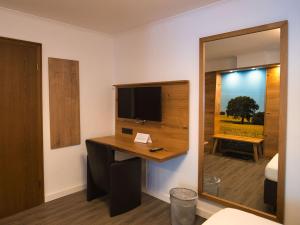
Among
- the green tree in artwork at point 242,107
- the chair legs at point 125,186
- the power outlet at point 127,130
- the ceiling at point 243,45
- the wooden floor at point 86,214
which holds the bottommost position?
the wooden floor at point 86,214

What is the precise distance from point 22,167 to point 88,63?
1635 millimetres

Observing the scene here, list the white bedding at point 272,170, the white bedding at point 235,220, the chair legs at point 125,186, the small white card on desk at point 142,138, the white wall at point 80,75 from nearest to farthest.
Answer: the white bedding at point 235,220 → the white bedding at point 272,170 → the chair legs at point 125,186 → the white wall at point 80,75 → the small white card on desk at point 142,138

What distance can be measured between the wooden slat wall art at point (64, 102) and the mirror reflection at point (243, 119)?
71.2 inches

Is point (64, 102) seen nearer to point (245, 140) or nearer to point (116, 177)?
point (116, 177)

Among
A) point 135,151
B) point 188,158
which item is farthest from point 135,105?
point 188,158

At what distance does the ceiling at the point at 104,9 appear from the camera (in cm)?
220

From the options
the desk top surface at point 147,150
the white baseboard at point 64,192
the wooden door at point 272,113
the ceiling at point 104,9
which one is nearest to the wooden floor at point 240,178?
the wooden door at point 272,113

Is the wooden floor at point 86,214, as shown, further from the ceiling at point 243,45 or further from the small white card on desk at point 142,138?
the ceiling at point 243,45

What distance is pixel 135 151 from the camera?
2387 mm

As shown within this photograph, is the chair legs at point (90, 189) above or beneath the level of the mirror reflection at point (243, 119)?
beneath

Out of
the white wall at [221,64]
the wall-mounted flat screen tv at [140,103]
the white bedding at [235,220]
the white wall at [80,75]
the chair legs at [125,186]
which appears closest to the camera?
the white bedding at [235,220]

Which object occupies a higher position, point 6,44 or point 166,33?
point 166,33

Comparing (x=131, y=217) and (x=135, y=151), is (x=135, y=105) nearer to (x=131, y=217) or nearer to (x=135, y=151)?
(x=135, y=151)

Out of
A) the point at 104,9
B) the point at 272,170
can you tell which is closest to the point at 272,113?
the point at 272,170
